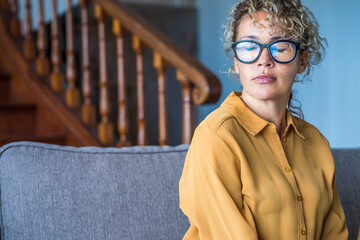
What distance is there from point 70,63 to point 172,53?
0.83m

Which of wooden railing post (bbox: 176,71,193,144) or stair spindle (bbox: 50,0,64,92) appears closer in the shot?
wooden railing post (bbox: 176,71,193,144)

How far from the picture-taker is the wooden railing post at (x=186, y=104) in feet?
6.83

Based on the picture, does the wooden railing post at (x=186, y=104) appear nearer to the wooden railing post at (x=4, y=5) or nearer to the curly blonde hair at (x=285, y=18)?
the curly blonde hair at (x=285, y=18)

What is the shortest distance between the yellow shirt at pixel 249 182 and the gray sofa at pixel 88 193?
25 cm

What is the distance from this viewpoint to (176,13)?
175 inches

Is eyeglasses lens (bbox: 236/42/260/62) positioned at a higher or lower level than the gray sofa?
higher

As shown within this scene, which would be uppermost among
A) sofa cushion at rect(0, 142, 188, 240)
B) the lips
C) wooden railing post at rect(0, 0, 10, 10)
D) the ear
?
wooden railing post at rect(0, 0, 10, 10)

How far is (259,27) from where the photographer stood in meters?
1.11

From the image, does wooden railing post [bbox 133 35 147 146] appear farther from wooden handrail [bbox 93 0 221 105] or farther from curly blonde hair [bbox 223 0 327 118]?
curly blonde hair [bbox 223 0 327 118]

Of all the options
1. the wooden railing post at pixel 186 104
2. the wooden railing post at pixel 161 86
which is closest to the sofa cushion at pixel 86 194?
the wooden railing post at pixel 186 104

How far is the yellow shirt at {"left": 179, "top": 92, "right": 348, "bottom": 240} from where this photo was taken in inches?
39.6

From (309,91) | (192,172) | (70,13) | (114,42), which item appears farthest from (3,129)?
(192,172)

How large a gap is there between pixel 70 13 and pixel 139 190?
1604 mm

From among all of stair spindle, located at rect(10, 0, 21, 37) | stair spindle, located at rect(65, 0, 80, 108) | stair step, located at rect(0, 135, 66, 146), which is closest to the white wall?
stair spindle, located at rect(65, 0, 80, 108)
